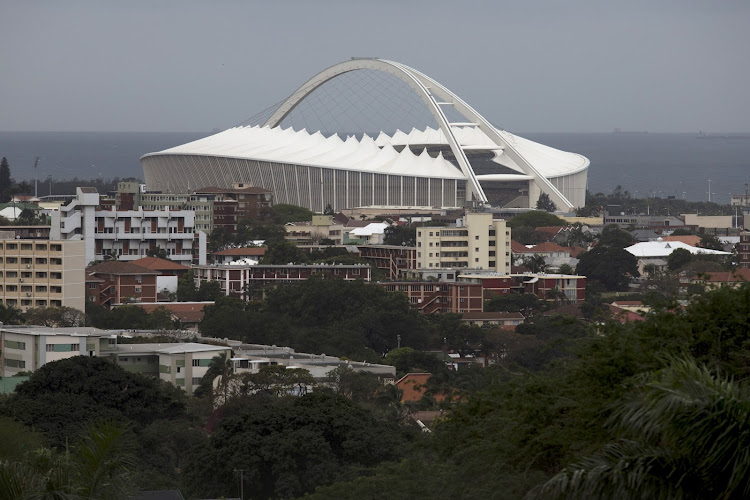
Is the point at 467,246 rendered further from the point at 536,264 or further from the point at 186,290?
the point at 186,290

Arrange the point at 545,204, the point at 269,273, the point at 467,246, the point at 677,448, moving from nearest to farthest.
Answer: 1. the point at 677,448
2. the point at 269,273
3. the point at 467,246
4. the point at 545,204

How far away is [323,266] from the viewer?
61.4 metres

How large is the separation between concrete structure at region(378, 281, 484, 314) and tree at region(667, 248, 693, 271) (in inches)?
529

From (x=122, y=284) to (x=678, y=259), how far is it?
24249 mm

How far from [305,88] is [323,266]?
6030 cm

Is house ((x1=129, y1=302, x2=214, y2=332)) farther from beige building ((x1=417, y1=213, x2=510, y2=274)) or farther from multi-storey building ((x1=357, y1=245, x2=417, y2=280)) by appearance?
beige building ((x1=417, y1=213, x2=510, y2=274))

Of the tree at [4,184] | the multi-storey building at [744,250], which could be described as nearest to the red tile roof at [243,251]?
the multi-storey building at [744,250]

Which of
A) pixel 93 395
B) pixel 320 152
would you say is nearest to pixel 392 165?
pixel 320 152

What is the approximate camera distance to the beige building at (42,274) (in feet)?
168

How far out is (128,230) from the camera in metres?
68.7

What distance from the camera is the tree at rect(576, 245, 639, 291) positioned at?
6500 centimetres

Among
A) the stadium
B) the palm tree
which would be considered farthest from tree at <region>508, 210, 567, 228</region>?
the palm tree

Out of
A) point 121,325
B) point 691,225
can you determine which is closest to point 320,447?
point 121,325

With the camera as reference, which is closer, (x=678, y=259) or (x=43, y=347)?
(x=43, y=347)
